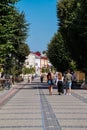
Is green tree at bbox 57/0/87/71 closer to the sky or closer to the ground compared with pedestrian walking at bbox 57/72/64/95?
closer to the sky

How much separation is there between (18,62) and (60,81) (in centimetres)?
4964

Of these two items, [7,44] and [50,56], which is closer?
[7,44]

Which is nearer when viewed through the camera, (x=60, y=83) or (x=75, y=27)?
(x=60, y=83)

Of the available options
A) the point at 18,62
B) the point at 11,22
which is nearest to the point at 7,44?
the point at 11,22

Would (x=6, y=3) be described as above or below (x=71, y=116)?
above

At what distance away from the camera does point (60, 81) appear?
39.0 m

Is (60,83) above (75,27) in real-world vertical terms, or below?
below

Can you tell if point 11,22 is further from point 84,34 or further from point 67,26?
point 67,26

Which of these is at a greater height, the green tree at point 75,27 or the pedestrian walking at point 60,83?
the green tree at point 75,27

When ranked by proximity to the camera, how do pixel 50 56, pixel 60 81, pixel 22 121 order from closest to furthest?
pixel 22 121 → pixel 60 81 → pixel 50 56

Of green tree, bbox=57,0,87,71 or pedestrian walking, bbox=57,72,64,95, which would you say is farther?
green tree, bbox=57,0,87,71

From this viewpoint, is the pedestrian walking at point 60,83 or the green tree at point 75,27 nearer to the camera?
the pedestrian walking at point 60,83

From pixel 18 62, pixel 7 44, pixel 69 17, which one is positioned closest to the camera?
pixel 7 44

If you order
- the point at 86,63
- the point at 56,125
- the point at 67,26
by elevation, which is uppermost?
the point at 67,26
